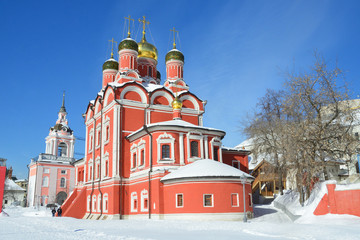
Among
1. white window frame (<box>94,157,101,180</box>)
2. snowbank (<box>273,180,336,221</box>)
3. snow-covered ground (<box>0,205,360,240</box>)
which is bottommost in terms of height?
snow-covered ground (<box>0,205,360,240</box>)

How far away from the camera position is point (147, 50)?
33469 mm

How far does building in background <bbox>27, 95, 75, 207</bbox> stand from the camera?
49.2m

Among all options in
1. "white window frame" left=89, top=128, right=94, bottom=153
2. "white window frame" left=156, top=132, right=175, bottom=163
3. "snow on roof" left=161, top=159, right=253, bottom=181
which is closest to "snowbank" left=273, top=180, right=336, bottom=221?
"snow on roof" left=161, top=159, right=253, bottom=181

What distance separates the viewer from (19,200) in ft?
198

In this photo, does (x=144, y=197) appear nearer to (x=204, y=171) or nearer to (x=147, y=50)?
(x=204, y=171)

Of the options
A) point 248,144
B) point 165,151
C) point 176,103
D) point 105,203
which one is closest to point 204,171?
point 165,151

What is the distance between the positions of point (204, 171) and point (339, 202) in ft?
23.8

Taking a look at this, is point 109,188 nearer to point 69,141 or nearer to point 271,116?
point 271,116

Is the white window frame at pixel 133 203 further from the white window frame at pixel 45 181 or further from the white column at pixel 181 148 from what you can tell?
the white window frame at pixel 45 181

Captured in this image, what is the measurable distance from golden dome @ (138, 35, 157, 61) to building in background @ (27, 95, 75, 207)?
22433mm

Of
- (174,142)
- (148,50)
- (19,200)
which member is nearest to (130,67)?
(148,50)

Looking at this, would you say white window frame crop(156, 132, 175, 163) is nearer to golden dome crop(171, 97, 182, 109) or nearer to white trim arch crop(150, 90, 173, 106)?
golden dome crop(171, 97, 182, 109)

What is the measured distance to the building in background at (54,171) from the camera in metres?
49.2

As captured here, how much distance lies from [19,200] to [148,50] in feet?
141
